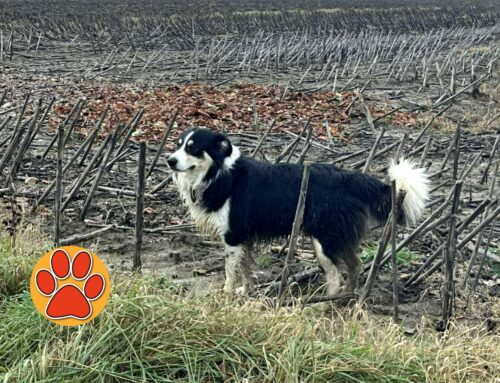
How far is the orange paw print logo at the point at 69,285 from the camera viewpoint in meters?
2.94

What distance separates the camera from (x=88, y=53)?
63.9 feet

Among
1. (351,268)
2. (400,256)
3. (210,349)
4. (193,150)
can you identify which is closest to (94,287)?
(210,349)

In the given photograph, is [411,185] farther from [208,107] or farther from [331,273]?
[208,107]

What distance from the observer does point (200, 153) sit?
511 cm

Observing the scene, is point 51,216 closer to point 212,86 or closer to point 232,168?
point 232,168

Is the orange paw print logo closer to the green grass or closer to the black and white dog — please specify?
the black and white dog

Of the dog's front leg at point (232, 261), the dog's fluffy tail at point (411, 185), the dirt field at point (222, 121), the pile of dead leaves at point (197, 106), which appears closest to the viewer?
the dog's fluffy tail at point (411, 185)

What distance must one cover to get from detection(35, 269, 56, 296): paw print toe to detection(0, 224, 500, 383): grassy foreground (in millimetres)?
400

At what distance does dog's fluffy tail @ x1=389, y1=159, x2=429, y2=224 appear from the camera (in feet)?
16.1

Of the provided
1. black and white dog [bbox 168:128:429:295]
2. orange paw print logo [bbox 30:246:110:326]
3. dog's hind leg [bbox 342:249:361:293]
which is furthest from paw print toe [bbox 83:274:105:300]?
dog's hind leg [bbox 342:249:361:293]

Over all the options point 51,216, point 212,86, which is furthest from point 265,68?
point 51,216

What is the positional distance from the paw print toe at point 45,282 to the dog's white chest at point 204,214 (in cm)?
235

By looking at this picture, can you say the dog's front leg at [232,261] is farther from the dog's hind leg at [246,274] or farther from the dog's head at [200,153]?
the dog's head at [200,153]

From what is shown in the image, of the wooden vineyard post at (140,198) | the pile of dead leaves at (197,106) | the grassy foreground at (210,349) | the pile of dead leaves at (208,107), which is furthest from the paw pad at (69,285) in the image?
the pile of dead leaves at (208,107)
